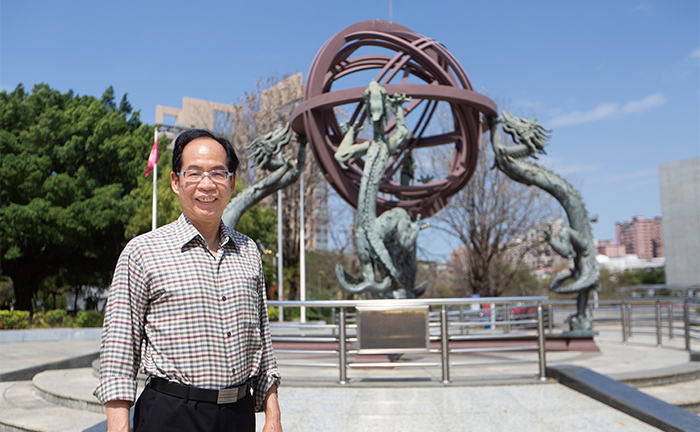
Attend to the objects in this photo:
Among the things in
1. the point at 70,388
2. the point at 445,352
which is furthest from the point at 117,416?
the point at 70,388

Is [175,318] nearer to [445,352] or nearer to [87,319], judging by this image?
[445,352]

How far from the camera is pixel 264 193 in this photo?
38.8 ft

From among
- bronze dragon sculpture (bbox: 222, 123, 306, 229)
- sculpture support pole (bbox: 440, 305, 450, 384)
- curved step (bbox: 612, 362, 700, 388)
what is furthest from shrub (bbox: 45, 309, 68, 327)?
curved step (bbox: 612, 362, 700, 388)

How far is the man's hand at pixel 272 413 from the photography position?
206 cm

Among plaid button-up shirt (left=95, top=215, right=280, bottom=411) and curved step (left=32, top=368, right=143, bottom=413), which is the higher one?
plaid button-up shirt (left=95, top=215, right=280, bottom=411)

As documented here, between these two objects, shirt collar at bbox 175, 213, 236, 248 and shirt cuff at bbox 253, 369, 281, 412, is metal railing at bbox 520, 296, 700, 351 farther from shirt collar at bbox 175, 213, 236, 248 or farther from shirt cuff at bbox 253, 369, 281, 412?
shirt collar at bbox 175, 213, 236, 248

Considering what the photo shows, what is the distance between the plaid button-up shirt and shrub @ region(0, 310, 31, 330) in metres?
18.8

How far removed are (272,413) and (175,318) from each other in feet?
1.75

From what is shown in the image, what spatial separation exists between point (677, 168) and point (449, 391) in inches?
1762

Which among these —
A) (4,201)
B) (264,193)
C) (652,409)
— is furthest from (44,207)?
(652,409)

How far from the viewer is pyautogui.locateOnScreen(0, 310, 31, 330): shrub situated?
1756cm

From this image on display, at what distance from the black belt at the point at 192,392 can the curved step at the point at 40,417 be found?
2693mm

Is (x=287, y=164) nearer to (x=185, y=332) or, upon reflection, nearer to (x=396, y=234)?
(x=396, y=234)

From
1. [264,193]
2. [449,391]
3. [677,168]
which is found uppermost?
[677,168]
